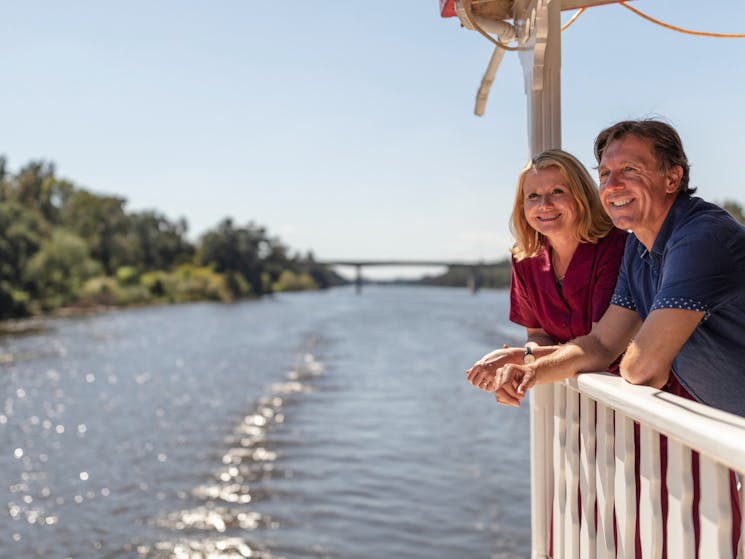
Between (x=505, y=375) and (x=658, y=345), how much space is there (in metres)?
0.44

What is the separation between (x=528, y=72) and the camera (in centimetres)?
274

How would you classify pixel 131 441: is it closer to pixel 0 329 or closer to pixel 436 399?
pixel 436 399

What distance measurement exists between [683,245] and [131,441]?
9.35m

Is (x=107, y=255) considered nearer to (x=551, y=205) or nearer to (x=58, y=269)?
(x=58, y=269)

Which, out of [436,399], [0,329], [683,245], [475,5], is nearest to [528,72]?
[475,5]

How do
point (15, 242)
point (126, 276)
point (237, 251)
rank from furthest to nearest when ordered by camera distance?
point (237, 251), point (126, 276), point (15, 242)

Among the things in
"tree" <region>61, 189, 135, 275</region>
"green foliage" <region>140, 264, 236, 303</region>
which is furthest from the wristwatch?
"tree" <region>61, 189, 135, 275</region>

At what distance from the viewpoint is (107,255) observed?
5488cm

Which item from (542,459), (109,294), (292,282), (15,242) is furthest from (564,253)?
(292,282)

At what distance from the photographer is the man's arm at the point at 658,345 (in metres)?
1.61

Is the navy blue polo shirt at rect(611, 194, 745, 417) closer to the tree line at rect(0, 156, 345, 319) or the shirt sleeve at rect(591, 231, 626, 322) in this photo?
the shirt sleeve at rect(591, 231, 626, 322)

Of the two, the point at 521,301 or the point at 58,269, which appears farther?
the point at 58,269

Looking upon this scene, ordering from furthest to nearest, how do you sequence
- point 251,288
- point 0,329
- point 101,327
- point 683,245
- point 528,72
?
1. point 251,288
2. point 101,327
3. point 0,329
4. point 528,72
5. point 683,245

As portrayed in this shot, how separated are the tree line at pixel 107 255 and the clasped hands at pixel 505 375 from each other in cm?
3281
